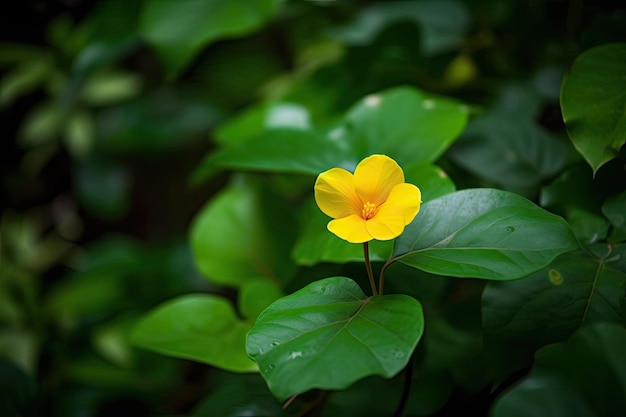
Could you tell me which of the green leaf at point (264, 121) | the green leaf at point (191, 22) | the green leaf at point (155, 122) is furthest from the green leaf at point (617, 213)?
the green leaf at point (155, 122)

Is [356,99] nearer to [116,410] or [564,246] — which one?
[564,246]

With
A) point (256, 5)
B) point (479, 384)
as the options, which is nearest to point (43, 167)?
point (256, 5)

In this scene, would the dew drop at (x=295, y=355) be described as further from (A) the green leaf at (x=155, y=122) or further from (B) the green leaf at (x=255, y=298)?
(A) the green leaf at (x=155, y=122)

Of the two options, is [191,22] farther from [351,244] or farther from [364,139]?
[351,244]

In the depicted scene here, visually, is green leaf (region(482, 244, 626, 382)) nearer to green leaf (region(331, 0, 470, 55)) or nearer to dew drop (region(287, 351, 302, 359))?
dew drop (region(287, 351, 302, 359))

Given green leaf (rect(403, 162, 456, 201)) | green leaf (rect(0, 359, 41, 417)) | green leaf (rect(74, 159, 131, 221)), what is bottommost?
green leaf (rect(74, 159, 131, 221))

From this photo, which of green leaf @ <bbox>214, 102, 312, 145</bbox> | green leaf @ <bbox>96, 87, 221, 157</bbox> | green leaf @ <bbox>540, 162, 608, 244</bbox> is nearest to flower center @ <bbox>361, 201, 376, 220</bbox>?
green leaf @ <bbox>540, 162, 608, 244</bbox>
